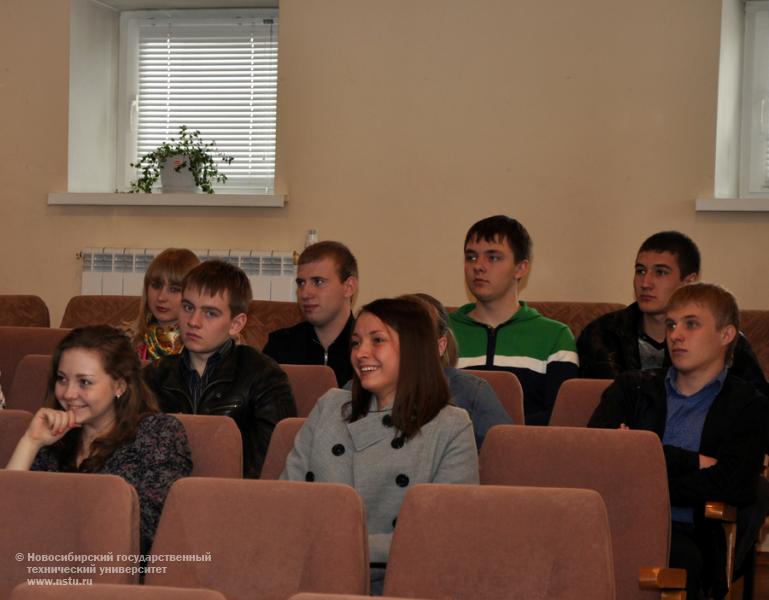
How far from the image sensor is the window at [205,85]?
6316 millimetres

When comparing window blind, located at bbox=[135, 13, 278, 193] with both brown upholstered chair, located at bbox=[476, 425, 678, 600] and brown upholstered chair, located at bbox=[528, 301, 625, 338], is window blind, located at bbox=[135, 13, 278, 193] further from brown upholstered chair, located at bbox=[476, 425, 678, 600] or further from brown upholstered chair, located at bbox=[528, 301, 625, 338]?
brown upholstered chair, located at bbox=[476, 425, 678, 600]

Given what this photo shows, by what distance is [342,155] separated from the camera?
5832mm

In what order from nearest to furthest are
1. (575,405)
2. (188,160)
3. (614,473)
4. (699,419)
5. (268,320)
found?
(614,473) < (699,419) < (575,405) < (268,320) < (188,160)

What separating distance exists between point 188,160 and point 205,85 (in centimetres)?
48

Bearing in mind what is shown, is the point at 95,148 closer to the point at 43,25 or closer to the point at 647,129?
the point at 43,25

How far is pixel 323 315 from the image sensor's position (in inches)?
171

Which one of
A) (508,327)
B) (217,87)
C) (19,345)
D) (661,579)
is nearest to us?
(661,579)

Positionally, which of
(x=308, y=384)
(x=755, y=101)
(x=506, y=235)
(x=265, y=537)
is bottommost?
(x=265, y=537)

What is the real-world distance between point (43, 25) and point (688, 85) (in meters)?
3.43

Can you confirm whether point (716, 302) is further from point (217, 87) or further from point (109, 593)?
point (217, 87)

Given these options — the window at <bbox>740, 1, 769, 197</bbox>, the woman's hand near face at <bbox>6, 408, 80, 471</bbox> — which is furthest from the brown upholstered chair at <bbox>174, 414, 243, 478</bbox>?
the window at <bbox>740, 1, 769, 197</bbox>

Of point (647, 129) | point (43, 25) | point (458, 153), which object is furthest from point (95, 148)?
point (647, 129)

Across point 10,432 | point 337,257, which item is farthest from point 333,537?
point 337,257

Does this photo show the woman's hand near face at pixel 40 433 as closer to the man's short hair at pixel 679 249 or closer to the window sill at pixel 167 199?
the man's short hair at pixel 679 249
